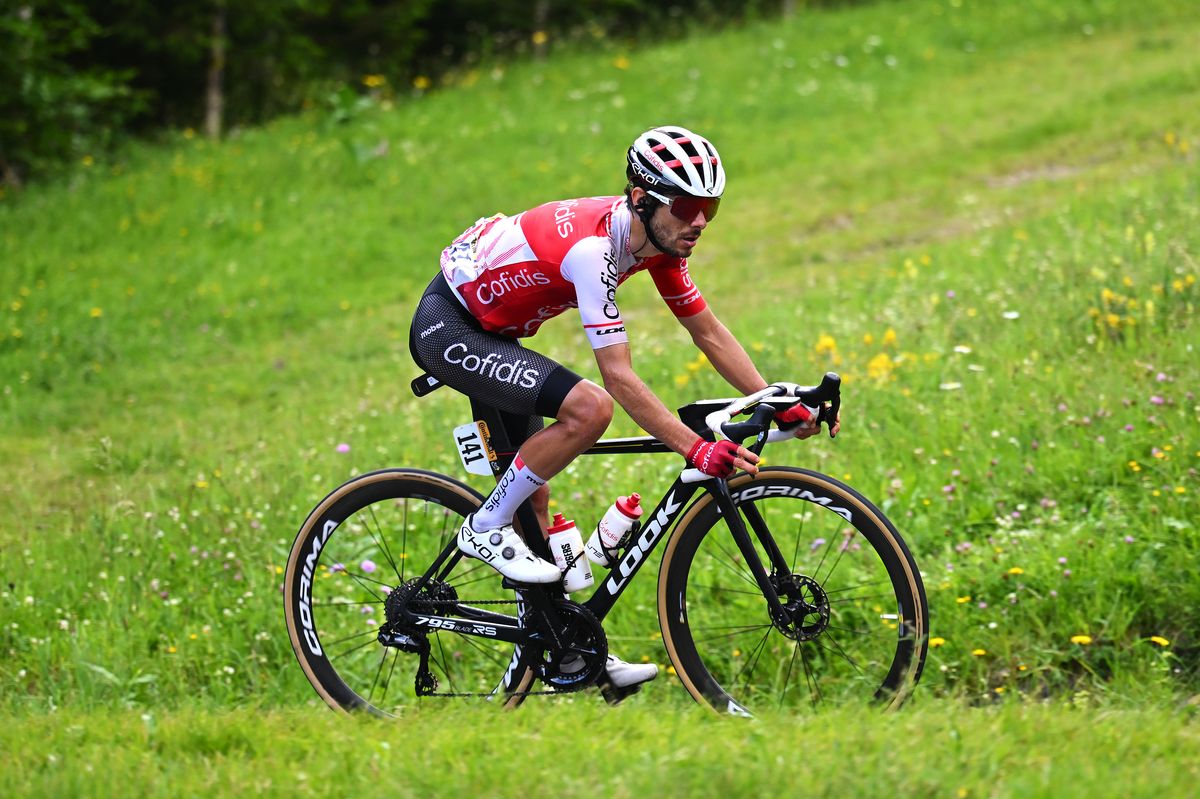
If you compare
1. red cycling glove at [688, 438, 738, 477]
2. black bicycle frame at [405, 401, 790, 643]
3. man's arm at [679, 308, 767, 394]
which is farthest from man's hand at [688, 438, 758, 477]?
man's arm at [679, 308, 767, 394]

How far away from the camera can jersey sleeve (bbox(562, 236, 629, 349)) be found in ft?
14.8

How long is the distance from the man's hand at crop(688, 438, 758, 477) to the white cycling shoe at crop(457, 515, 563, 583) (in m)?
0.92

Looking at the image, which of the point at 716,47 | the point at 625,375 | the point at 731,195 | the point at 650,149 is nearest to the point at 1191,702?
the point at 625,375

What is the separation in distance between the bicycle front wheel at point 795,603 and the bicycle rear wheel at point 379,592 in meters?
0.87

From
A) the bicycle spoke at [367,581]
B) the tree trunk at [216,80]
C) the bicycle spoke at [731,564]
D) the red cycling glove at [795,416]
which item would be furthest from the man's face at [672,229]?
the tree trunk at [216,80]

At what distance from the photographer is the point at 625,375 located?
14.7 ft

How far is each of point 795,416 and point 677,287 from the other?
28.7 inches

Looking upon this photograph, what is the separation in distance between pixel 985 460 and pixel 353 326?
8250 mm

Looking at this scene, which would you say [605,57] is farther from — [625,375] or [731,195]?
[625,375]

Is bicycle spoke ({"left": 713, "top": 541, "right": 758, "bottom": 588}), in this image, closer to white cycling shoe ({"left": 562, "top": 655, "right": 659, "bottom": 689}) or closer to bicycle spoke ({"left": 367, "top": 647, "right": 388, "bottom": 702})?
white cycling shoe ({"left": 562, "top": 655, "right": 659, "bottom": 689})

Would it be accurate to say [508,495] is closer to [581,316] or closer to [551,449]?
[551,449]

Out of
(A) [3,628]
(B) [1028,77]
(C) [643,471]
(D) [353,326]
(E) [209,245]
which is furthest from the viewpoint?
(B) [1028,77]

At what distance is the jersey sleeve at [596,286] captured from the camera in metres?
4.50

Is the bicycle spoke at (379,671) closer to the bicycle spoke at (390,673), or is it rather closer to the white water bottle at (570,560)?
the bicycle spoke at (390,673)
